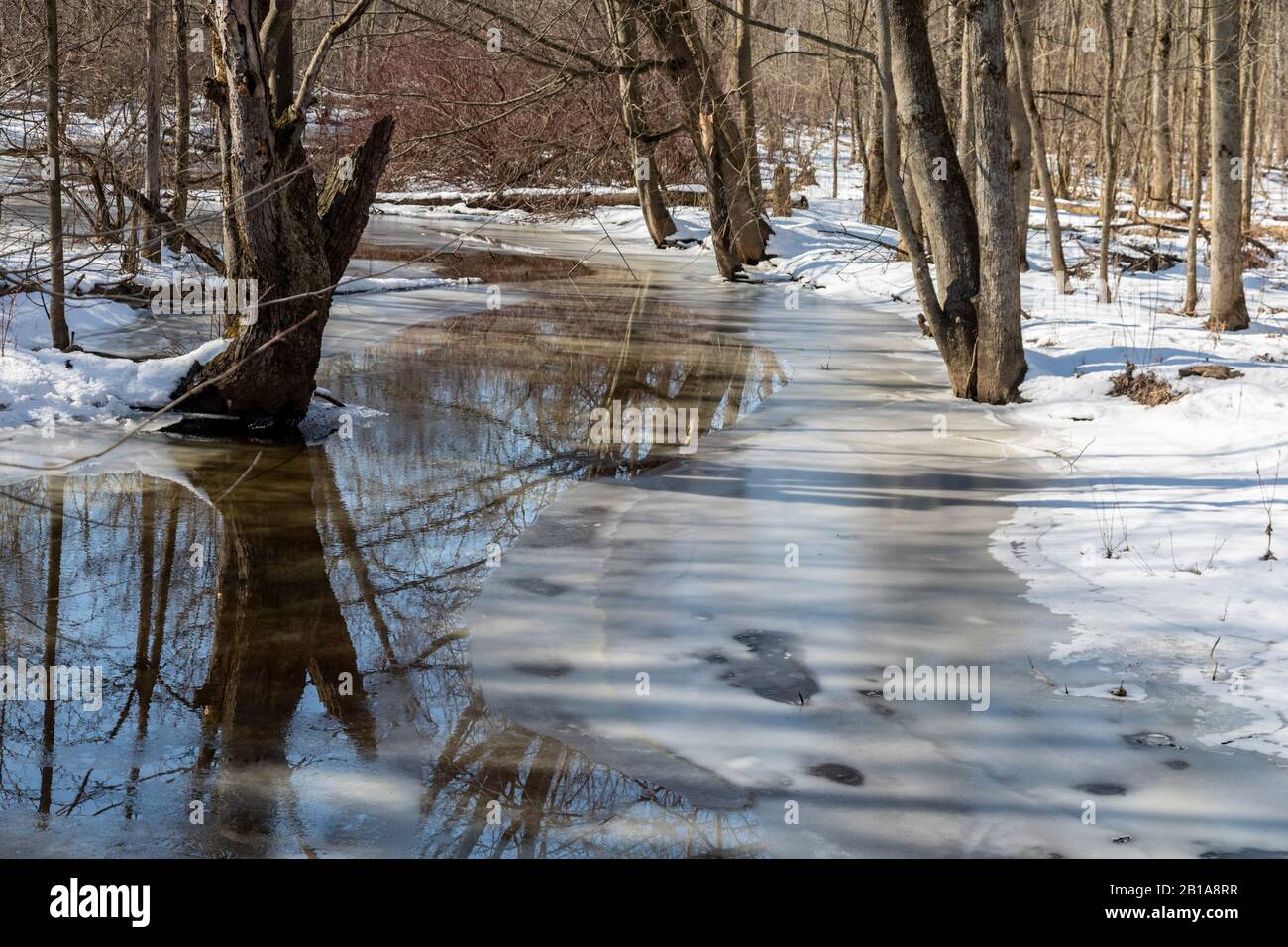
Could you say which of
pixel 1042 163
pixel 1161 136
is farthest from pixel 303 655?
pixel 1161 136

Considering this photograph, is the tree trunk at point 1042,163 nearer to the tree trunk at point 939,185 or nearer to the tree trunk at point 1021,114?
the tree trunk at point 1021,114

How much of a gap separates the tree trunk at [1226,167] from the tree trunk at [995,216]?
11.1 ft

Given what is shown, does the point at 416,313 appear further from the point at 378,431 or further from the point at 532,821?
the point at 532,821

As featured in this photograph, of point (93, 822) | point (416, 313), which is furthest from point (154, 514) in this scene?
point (416, 313)

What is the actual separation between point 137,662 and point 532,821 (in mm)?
2457

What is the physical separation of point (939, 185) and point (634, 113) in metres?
8.26

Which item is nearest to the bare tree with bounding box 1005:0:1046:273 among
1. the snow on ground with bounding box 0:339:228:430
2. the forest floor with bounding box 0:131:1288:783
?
the forest floor with bounding box 0:131:1288:783

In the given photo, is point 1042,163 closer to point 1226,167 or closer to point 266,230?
point 1226,167

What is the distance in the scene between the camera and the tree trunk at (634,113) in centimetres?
1662

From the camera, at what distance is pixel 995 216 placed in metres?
11.1

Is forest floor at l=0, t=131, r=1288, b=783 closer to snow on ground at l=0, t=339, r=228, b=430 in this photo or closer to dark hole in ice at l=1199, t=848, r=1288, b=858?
snow on ground at l=0, t=339, r=228, b=430

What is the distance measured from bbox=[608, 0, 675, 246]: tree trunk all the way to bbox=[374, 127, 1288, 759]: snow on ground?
6.45 meters

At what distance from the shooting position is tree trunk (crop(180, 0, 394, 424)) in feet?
31.8
